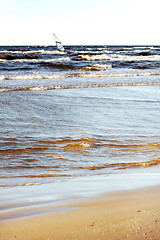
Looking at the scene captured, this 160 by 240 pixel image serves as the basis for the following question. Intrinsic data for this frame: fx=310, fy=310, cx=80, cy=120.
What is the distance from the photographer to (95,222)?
1.69 m

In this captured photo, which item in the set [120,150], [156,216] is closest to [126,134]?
[120,150]

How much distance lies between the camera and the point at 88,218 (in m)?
1.74

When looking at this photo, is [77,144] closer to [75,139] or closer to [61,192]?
[75,139]

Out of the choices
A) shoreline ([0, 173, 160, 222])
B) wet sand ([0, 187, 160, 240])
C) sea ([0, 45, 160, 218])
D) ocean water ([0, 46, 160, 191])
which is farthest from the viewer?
ocean water ([0, 46, 160, 191])

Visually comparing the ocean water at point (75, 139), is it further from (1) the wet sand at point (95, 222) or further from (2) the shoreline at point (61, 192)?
(1) the wet sand at point (95, 222)

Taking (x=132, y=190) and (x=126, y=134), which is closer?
(x=132, y=190)

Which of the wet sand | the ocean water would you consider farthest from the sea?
the wet sand

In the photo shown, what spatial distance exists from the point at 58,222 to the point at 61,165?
1329mm

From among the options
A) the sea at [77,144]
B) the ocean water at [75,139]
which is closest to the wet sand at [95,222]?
the sea at [77,144]

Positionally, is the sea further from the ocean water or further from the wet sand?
the wet sand

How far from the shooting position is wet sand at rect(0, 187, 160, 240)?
1.55m

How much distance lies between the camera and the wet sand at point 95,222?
1.55m

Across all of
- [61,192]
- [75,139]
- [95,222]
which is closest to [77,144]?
[75,139]

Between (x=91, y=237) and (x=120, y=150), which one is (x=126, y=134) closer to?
(x=120, y=150)
